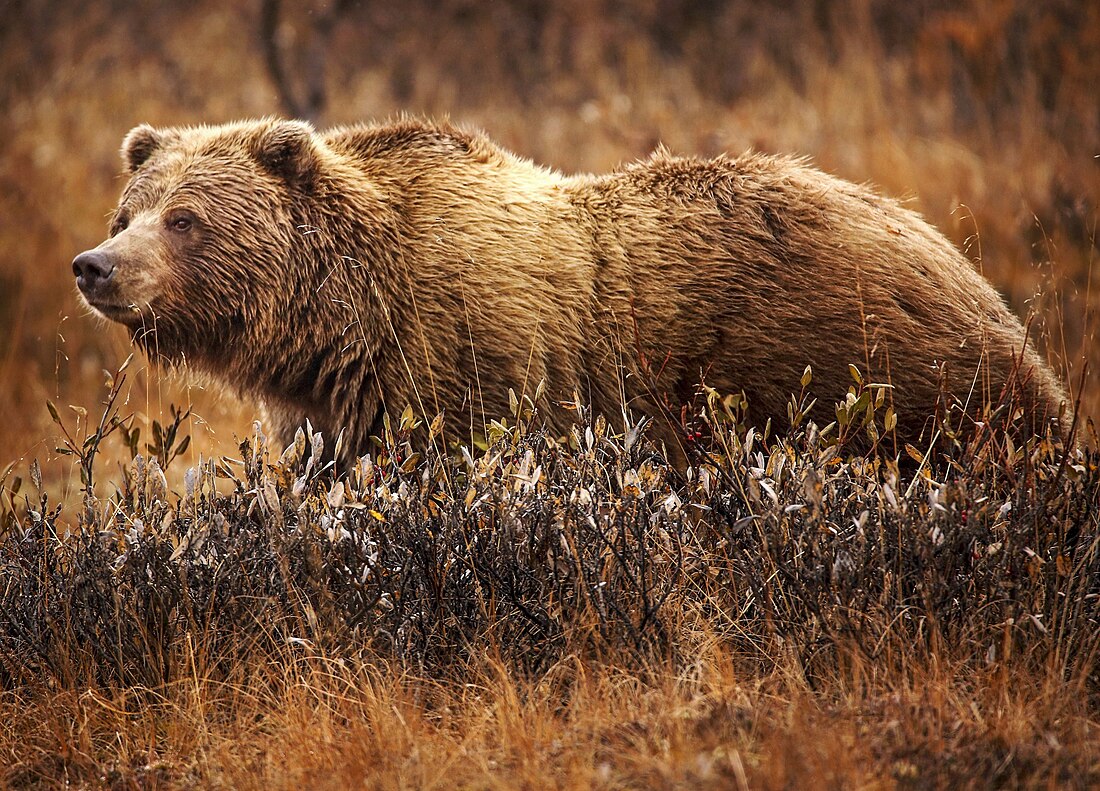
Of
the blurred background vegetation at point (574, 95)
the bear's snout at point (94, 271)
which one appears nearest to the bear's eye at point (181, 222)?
the bear's snout at point (94, 271)

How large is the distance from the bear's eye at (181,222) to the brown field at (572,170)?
1.72ft

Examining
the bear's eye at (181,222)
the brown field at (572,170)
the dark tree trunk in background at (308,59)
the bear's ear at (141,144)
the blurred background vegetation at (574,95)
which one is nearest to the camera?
the brown field at (572,170)

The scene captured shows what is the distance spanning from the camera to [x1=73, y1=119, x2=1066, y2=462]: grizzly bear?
4410mm

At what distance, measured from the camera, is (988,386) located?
4.21m

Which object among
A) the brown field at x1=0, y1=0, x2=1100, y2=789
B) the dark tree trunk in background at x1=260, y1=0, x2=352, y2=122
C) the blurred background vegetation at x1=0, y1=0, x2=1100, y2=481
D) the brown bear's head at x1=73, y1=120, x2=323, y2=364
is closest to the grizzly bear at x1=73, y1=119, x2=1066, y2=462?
the brown bear's head at x1=73, y1=120, x2=323, y2=364

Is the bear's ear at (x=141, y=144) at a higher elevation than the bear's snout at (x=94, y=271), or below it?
higher

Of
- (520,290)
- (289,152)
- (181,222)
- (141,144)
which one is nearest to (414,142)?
(289,152)

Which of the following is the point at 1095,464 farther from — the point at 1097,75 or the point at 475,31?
the point at 475,31

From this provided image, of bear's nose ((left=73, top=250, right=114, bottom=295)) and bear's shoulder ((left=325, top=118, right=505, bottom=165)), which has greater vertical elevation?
bear's shoulder ((left=325, top=118, right=505, bottom=165))

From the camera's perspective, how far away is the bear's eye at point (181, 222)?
Answer: 4.55 meters

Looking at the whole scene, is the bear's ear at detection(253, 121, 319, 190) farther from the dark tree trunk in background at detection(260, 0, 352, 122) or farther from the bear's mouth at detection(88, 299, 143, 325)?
the dark tree trunk in background at detection(260, 0, 352, 122)

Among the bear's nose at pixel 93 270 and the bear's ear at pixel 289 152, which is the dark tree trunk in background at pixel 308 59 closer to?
the bear's ear at pixel 289 152

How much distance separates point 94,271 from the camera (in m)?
4.27

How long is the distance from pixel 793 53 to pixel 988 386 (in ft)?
31.7
